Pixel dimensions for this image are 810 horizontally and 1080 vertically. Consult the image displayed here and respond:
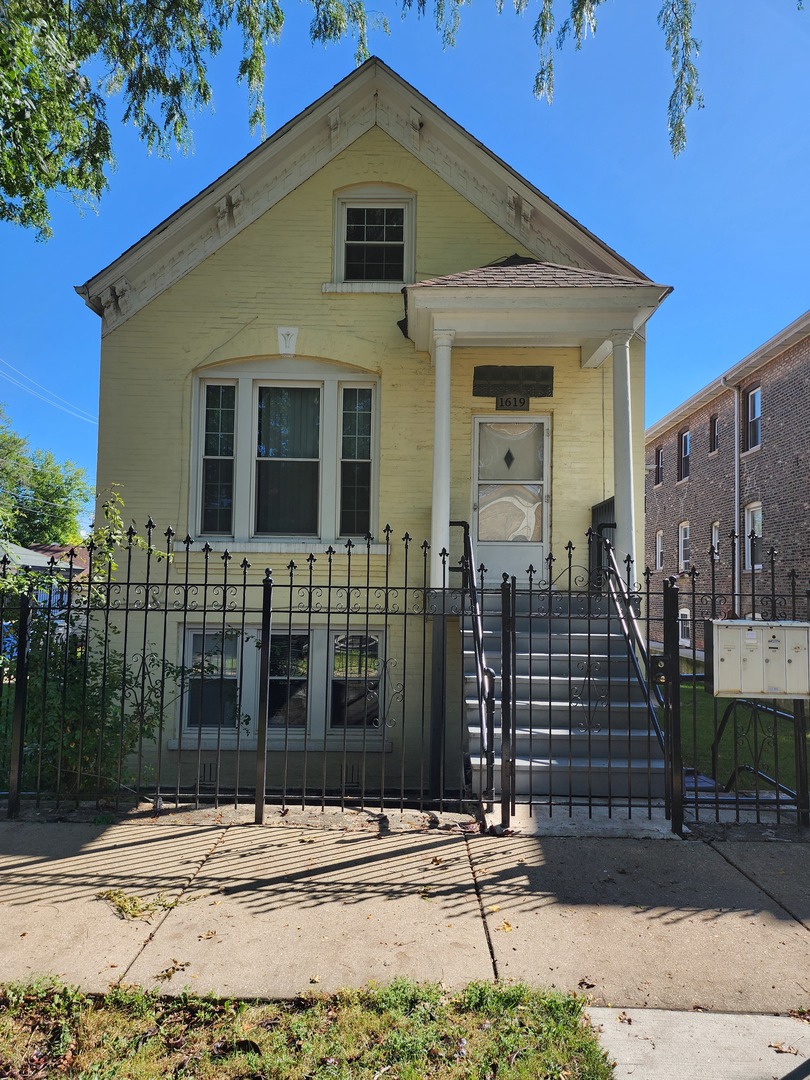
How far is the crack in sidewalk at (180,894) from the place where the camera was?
365 centimetres

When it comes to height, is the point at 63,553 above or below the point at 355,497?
below

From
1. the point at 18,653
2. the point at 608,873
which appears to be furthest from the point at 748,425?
the point at 18,653

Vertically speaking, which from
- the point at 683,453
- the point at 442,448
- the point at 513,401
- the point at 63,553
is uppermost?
the point at 683,453

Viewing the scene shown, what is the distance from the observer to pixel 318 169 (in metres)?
9.81

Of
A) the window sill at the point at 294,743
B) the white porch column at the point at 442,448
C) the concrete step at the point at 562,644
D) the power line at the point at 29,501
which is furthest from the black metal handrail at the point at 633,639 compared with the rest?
the power line at the point at 29,501

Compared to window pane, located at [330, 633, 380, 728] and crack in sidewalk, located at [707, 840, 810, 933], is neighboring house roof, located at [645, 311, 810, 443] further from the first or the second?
crack in sidewalk, located at [707, 840, 810, 933]

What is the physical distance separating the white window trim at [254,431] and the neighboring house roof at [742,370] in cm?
1111

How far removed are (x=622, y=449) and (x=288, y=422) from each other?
14.0 ft

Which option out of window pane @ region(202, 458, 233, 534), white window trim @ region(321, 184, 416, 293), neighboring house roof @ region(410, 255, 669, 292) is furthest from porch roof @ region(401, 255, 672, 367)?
window pane @ region(202, 458, 233, 534)

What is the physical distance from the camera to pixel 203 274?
9.69 m

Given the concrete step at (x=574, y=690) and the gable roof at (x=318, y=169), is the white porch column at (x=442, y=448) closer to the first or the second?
the concrete step at (x=574, y=690)

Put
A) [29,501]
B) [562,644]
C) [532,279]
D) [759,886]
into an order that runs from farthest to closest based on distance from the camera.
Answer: [29,501]
[532,279]
[562,644]
[759,886]

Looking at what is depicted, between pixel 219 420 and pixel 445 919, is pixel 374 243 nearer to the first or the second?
pixel 219 420

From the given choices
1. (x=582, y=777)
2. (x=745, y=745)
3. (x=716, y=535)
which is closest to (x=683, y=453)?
(x=716, y=535)
